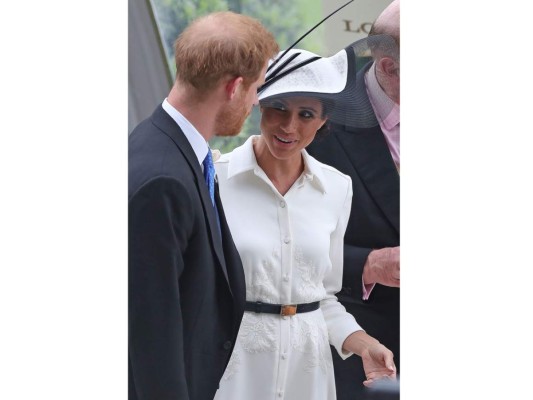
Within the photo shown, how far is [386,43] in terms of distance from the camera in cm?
403

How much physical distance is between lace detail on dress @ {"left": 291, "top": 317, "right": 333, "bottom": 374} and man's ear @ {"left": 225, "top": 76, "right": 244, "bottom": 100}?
828 mm

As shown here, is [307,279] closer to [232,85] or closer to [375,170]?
[375,170]

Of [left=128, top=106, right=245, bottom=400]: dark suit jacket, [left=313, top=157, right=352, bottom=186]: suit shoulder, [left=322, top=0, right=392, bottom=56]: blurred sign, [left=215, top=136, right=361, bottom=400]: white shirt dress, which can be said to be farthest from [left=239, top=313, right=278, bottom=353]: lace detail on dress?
[left=322, top=0, right=392, bottom=56]: blurred sign

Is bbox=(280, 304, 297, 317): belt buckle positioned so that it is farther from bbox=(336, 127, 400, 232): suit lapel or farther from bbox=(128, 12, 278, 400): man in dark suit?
bbox=(336, 127, 400, 232): suit lapel

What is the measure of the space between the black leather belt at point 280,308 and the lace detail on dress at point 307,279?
0.02 meters

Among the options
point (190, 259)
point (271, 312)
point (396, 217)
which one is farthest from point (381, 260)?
point (190, 259)

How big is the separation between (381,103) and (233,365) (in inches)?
43.3

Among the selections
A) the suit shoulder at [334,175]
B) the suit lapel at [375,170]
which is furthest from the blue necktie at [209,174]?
the suit lapel at [375,170]

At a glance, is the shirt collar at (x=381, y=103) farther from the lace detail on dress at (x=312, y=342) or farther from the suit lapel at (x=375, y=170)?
the lace detail on dress at (x=312, y=342)

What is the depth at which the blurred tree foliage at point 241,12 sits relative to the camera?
3.82 metres

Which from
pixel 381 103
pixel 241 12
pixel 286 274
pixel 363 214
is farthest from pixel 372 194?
pixel 241 12

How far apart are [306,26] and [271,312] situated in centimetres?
103

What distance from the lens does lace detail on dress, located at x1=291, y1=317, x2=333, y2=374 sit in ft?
12.8

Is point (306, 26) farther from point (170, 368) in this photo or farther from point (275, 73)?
point (170, 368)
